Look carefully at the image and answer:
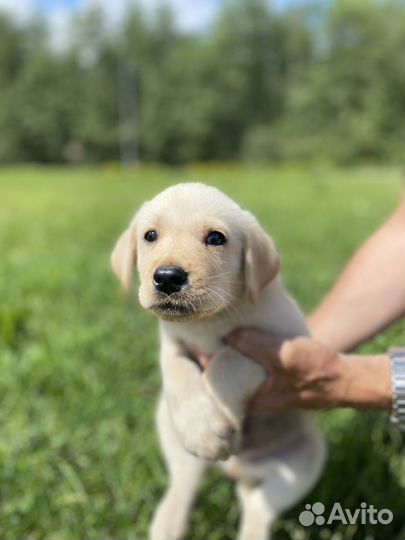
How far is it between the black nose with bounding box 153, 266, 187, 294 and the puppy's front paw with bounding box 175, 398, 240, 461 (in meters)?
0.42

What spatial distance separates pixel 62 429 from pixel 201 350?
1.07 m

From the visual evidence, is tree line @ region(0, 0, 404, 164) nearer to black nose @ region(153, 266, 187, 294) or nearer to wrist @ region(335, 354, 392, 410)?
wrist @ region(335, 354, 392, 410)

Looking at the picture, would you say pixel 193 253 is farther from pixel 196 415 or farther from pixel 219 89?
pixel 219 89

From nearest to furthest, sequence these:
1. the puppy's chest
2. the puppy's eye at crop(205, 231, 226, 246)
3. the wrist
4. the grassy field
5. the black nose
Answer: the black nose
the puppy's eye at crop(205, 231, 226, 246)
the puppy's chest
the wrist
the grassy field

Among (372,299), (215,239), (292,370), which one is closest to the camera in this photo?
(215,239)

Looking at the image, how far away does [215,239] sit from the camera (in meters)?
1.55

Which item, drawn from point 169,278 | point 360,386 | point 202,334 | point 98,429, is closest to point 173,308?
point 169,278

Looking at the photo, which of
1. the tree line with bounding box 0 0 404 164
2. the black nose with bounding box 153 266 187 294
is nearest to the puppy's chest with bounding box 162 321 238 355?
the black nose with bounding box 153 266 187 294

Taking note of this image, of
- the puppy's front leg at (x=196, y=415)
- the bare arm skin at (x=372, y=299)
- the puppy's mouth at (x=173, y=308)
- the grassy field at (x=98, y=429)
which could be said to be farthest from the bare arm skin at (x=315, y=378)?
the grassy field at (x=98, y=429)

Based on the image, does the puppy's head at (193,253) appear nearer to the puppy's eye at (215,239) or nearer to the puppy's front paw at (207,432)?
the puppy's eye at (215,239)

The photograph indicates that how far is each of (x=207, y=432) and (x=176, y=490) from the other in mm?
514

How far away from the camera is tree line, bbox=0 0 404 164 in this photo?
23.9 meters

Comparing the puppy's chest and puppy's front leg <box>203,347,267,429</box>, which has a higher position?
the puppy's chest

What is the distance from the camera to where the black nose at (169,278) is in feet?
4.65
